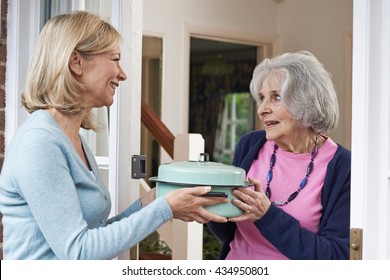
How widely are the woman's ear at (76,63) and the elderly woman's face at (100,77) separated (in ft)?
0.05

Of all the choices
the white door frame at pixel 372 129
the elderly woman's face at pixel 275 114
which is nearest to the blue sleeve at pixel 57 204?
the white door frame at pixel 372 129

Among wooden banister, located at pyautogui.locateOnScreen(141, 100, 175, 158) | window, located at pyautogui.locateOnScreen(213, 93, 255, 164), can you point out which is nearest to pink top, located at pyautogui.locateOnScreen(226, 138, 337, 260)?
Answer: wooden banister, located at pyautogui.locateOnScreen(141, 100, 175, 158)

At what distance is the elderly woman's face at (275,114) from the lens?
2.16 m

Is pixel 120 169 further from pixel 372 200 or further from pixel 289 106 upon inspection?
pixel 372 200

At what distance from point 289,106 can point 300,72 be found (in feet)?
0.40

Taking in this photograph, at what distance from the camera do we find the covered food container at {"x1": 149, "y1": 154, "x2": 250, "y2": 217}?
1704mm

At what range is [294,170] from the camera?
2.18 meters

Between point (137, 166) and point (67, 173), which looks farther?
point (137, 166)

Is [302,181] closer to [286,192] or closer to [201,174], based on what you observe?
[286,192]

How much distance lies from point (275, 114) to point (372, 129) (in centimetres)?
57

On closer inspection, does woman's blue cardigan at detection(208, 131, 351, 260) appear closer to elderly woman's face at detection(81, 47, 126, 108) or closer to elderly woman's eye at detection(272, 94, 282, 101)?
elderly woman's eye at detection(272, 94, 282, 101)

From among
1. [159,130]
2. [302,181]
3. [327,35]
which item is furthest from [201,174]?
[327,35]
